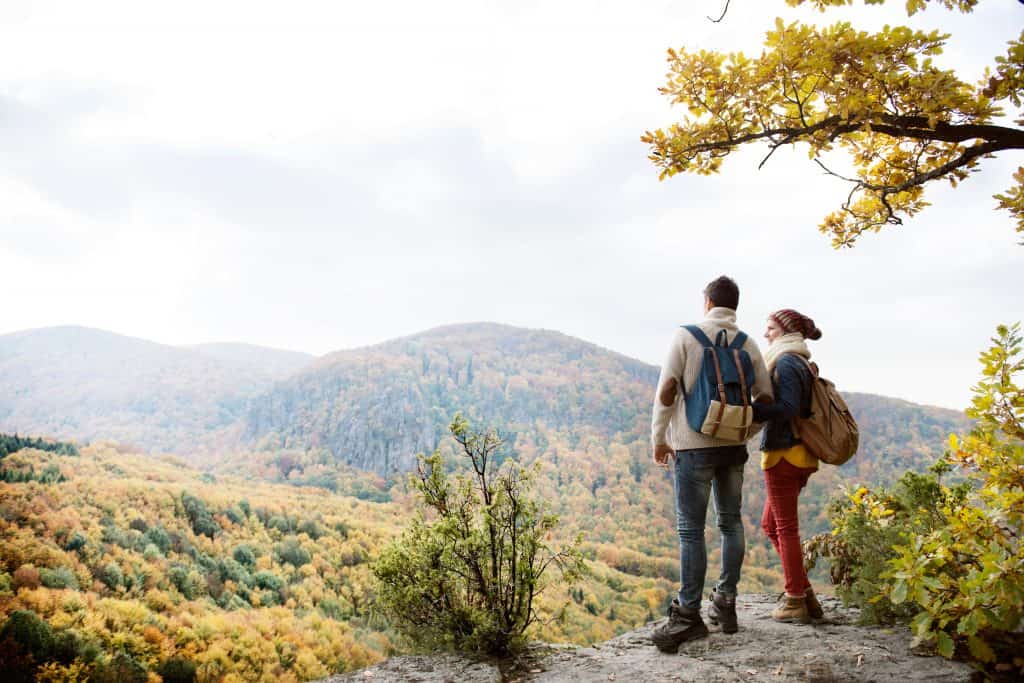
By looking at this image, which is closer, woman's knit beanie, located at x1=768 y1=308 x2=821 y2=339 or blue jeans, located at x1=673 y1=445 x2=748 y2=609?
blue jeans, located at x1=673 y1=445 x2=748 y2=609

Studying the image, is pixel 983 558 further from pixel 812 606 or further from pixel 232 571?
pixel 232 571

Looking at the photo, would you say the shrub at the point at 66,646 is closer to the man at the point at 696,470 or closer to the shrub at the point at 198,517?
the shrub at the point at 198,517

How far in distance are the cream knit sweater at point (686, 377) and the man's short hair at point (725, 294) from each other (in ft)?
0.25

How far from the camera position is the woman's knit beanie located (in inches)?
130

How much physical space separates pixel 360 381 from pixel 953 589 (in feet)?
125

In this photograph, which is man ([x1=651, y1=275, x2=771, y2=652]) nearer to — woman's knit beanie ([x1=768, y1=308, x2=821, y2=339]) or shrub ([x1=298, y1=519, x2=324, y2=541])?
woman's knit beanie ([x1=768, y1=308, x2=821, y2=339])

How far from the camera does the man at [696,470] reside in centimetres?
293

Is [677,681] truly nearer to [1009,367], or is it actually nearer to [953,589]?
[953,589]

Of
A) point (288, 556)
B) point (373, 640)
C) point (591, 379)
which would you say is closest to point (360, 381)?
point (591, 379)

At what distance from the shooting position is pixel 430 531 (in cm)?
353

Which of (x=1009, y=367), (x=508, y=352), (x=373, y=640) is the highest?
(x=508, y=352)

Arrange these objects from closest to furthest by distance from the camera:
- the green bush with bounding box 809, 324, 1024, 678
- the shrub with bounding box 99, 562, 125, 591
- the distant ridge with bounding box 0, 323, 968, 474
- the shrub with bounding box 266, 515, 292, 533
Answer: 1. the green bush with bounding box 809, 324, 1024, 678
2. the shrub with bounding box 99, 562, 125, 591
3. the shrub with bounding box 266, 515, 292, 533
4. the distant ridge with bounding box 0, 323, 968, 474

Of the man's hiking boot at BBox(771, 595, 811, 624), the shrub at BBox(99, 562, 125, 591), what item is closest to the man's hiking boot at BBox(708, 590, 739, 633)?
the man's hiking boot at BBox(771, 595, 811, 624)

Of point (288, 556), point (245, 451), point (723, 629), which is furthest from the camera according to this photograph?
point (245, 451)
